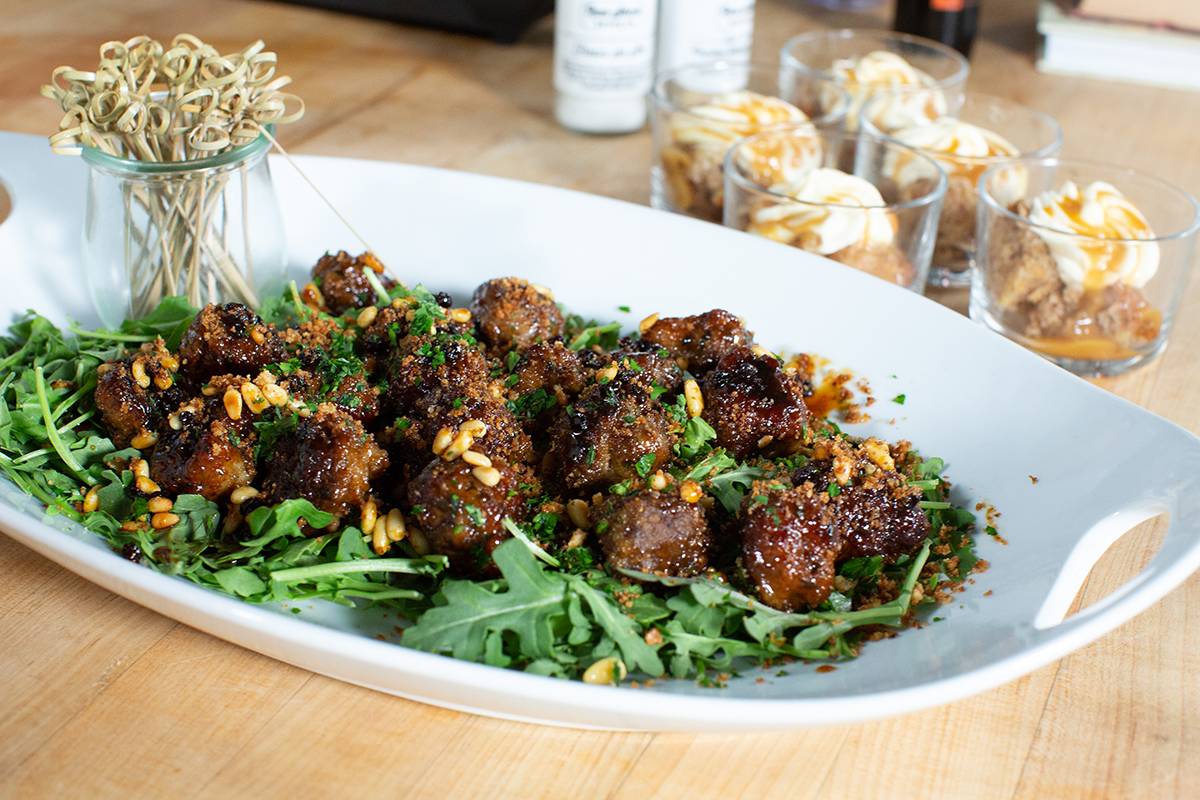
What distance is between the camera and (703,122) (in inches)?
98.0

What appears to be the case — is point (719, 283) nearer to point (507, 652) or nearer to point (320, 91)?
point (507, 652)

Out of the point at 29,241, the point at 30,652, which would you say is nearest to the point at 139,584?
the point at 30,652

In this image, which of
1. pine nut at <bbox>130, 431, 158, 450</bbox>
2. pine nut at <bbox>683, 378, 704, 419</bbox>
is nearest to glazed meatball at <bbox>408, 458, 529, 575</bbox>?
pine nut at <bbox>683, 378, 704, 419</bbox>

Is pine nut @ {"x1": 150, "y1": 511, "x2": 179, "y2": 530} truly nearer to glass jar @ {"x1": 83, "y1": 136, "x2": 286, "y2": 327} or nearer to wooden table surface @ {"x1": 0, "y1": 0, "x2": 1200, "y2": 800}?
wooden table surface @ {"x1": 0, "y1": 0, "x2": 1200, "y2": 800}

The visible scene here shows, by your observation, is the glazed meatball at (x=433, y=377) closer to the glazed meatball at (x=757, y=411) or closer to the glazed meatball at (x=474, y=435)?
the glazed meatball at (x=474, y=435)

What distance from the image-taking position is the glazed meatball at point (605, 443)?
56.7 inches

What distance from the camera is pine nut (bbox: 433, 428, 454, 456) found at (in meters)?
1.40

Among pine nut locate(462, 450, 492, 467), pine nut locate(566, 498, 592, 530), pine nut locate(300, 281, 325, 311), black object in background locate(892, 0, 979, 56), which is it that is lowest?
pine nut locate(566, 498, 592, 530)

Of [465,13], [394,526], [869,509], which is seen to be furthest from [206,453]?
[465,13]

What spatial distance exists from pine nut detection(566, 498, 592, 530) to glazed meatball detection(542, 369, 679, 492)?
36 millimetres

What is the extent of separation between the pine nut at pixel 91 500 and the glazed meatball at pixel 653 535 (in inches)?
28.5

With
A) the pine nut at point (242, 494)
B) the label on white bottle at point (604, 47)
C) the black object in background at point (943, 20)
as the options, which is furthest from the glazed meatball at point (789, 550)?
the black object in background at point (943, 20)

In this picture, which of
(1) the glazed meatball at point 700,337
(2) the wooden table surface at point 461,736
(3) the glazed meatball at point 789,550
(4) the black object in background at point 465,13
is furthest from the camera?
(4) the black object in background at point 465,13

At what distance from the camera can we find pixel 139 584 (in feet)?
3.88
